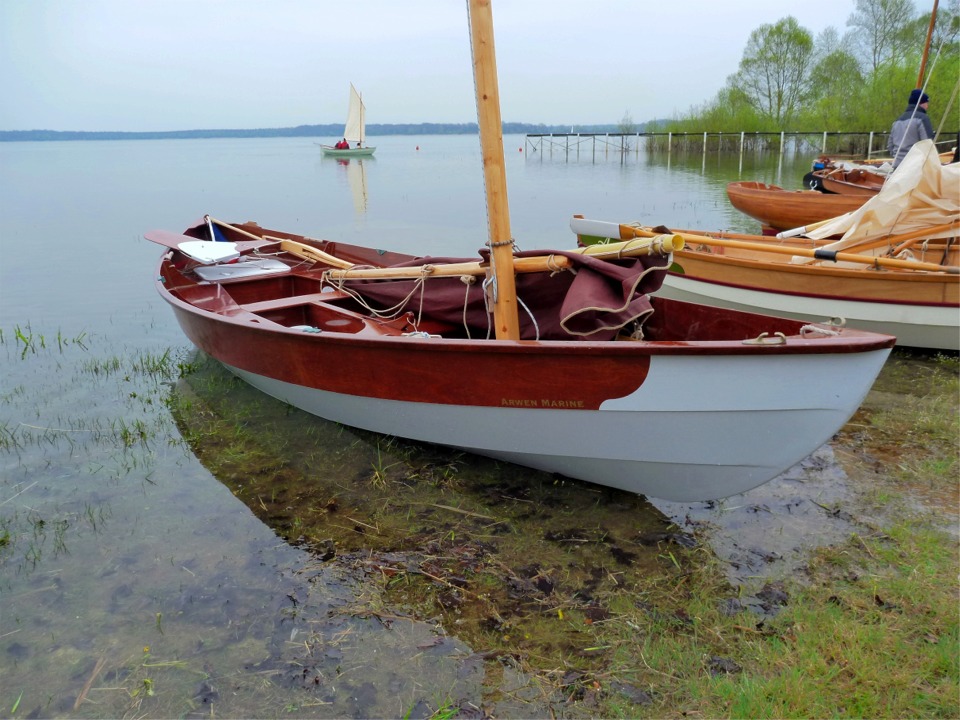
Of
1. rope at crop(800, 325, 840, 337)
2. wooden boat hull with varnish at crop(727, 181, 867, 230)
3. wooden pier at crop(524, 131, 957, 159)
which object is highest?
rope at crop(800, 325, 840, 337)

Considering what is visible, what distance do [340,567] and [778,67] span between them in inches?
2072

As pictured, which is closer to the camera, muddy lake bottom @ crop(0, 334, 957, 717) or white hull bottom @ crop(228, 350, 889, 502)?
muddy lake bottom @ crop(0, 334, 957, 717)

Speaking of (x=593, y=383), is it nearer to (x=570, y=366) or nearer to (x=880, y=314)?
(x=570, y=366)

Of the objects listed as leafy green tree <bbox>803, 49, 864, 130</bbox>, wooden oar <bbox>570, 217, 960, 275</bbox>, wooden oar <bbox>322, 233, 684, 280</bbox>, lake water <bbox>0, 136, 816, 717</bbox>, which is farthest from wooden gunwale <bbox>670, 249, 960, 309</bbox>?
leafy green tree <bbox>803, 49, 864, 130</bbox>

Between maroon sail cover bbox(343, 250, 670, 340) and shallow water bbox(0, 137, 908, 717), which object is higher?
maroon sail cover bbox(343, 250, 670, 340)

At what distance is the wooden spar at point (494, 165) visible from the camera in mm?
4039

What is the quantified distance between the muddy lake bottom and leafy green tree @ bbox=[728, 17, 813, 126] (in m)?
49.1

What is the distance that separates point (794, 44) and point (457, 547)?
2063 inches

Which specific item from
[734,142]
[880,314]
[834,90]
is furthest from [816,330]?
[834,90]

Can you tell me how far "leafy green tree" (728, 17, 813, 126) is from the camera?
153 ft

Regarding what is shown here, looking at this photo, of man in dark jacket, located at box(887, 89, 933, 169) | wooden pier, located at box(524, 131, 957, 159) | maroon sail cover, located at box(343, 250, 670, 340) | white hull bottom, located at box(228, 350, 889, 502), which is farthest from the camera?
wooden pier, located at box(524, 131, 957, 159)

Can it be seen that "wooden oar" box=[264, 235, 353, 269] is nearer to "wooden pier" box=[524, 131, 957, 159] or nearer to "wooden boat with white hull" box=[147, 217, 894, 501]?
"wooden boat with white hull" box=[147, 217, 894, 501]

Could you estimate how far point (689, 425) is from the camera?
384cm

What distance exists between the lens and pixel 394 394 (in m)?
4.73
